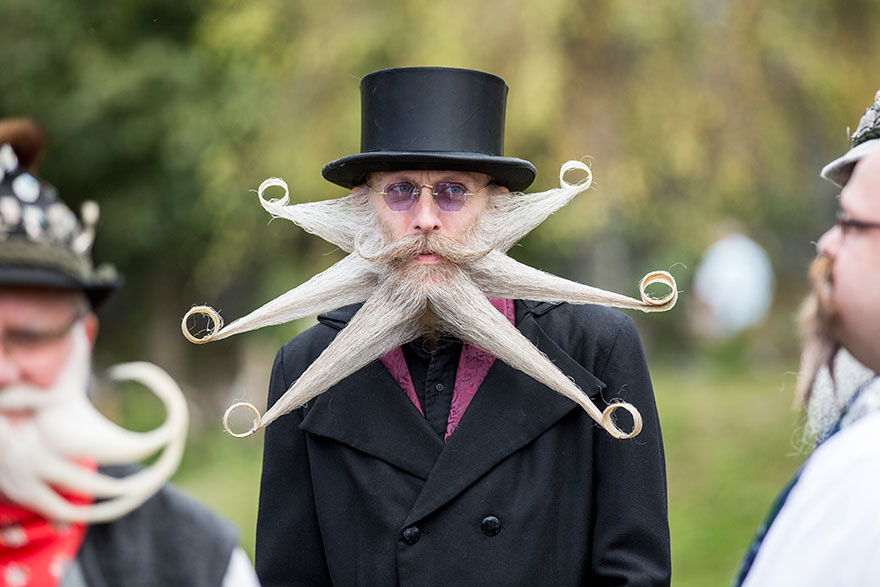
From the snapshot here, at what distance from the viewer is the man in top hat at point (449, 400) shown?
2.99m

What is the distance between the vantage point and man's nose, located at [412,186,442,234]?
311 cm

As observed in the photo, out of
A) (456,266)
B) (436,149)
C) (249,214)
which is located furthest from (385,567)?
(249,214)

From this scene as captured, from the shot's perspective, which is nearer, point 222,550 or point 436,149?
point 222,550

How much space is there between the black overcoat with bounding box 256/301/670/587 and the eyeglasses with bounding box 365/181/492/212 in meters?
0.40

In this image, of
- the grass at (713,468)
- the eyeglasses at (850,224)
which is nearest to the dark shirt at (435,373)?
the eyeglasses at (850,224)

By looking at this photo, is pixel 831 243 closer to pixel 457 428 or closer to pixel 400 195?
pixel 457 428

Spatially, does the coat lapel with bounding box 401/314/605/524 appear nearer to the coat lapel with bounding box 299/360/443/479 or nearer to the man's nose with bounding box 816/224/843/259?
the coat lapel with bounding box 299/360/443/479

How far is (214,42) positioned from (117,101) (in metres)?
2.56

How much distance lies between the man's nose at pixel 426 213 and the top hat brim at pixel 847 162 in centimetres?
108

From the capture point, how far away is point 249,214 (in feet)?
34.9

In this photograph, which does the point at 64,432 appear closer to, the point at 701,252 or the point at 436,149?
the point at 436,149

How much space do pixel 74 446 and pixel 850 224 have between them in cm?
164

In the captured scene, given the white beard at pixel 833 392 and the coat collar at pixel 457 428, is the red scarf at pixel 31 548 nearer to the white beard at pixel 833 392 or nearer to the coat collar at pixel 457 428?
the coat collar at pixel 457 428

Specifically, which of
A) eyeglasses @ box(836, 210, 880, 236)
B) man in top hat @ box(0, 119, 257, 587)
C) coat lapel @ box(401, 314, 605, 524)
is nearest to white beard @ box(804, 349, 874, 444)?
coat lapel @ box(401, 314, 605, 524)
